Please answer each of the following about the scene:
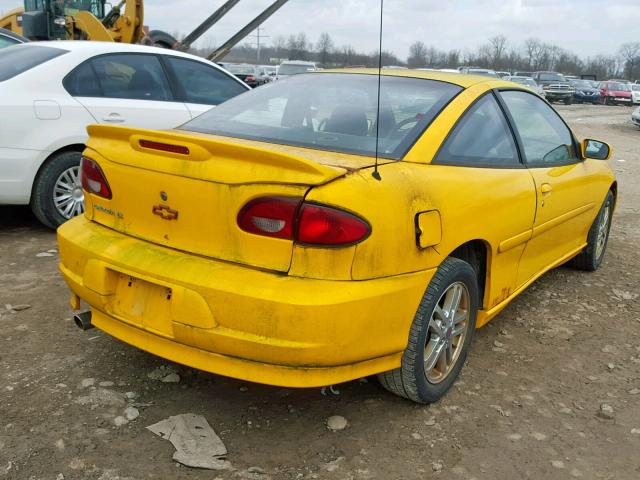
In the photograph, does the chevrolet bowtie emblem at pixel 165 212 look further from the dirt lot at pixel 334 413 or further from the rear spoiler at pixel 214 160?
the dirt lot at pixel 334 413

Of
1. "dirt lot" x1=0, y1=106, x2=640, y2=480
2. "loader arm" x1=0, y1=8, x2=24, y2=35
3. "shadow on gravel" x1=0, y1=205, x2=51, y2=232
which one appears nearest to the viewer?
"dirt lot" x1=0, y1=106, x2=640, y2=480

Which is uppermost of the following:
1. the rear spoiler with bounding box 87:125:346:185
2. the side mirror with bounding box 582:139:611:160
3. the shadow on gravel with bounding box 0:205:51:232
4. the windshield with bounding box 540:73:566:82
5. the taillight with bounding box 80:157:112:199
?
the windshield with bounding box 540:73:566:82

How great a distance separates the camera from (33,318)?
358 cm

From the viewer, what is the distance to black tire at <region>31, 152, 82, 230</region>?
493 cm

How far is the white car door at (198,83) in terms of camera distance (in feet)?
18.9

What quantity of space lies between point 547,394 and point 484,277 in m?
0.63

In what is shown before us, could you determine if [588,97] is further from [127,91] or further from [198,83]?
[127,91]

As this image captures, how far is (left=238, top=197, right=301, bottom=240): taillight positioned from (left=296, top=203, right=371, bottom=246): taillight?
4cm

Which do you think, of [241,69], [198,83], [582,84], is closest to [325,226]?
[198,83]

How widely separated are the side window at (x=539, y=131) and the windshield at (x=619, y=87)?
1553 inches

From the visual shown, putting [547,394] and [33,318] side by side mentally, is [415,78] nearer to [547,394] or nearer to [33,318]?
[547,394]

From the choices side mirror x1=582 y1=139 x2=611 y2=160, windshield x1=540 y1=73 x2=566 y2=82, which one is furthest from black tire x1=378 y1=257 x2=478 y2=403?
windshield x1=540 y1=73 x2=566 y2=82

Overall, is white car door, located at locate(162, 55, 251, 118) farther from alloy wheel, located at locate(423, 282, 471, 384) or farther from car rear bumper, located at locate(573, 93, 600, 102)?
car rear bumper, located at locate(573, 93, 600, 102)

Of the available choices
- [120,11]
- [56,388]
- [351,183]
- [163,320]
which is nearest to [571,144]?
[351,183]
